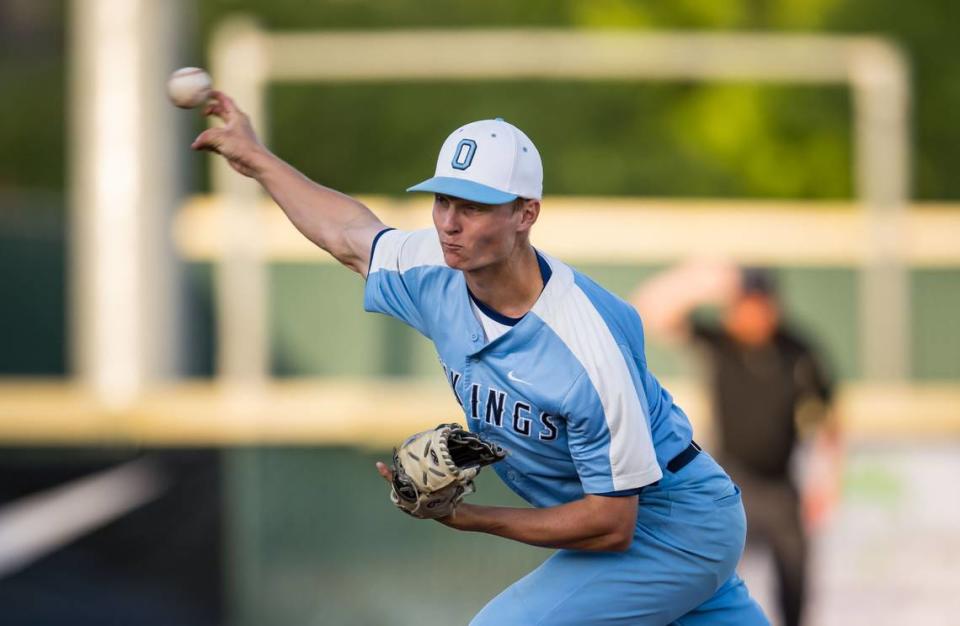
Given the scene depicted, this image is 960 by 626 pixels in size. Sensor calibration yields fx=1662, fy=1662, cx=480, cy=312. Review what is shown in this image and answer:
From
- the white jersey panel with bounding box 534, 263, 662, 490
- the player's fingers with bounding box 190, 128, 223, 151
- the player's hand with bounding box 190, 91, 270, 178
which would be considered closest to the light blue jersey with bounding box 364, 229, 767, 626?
the white jersey panel with bounding box 534, 263, 662, 490

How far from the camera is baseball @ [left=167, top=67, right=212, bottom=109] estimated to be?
5.00m

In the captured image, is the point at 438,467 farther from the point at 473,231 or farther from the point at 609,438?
the point at 473,231

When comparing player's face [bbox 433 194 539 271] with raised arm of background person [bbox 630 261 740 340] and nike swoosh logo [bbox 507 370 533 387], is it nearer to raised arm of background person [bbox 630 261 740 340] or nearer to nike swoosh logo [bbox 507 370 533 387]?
nike swoosh logo [bbox 507 370 533 387]

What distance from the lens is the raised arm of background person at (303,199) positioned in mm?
5145

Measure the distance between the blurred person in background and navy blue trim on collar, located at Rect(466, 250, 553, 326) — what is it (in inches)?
188

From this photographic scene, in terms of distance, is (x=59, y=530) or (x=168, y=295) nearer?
(x=59, y=530)

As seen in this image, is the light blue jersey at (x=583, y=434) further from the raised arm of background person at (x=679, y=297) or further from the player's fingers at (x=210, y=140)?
the raised arm of background person at (x=679, y=297)

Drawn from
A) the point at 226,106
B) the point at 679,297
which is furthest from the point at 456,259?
the point at 679,297

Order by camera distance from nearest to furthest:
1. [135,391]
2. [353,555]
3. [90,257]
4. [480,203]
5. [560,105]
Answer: [480,203] → [353,555] → [135,391] → [90,257] → [560,105]

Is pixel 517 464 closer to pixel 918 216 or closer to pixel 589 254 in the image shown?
pixel 589 254

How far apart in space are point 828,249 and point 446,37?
4.15 m

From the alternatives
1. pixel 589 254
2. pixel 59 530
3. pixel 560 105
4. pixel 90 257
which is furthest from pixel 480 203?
pixel 560 105

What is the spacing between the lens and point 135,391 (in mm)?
12289

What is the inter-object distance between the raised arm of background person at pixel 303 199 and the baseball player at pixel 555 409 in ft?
0.15
